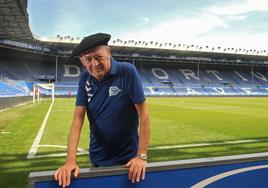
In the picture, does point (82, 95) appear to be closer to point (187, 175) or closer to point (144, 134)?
point (144, 134)

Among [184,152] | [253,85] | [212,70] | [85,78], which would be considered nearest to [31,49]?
[212,70]

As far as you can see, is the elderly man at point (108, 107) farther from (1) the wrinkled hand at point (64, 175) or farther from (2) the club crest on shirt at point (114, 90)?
(1) the wrinkled hand at point (64, 175)

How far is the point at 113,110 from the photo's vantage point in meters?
3.06

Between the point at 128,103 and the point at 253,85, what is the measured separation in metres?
79.1

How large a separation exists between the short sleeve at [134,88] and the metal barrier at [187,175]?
1.88 feet

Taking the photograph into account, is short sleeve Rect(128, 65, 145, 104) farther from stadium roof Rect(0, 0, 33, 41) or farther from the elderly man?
stadium roof Rect(0, 0, 33, 41)

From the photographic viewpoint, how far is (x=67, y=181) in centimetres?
239

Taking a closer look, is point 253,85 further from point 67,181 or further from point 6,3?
point 67,181

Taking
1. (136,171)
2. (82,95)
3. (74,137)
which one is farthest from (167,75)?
(136,171)

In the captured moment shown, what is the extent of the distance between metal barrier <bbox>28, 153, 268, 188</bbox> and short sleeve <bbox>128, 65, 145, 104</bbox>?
0.57 m

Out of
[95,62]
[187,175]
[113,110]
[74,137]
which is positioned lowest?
[187,175]

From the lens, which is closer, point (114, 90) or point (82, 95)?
point (114, 90)

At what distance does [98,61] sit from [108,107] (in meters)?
0.42

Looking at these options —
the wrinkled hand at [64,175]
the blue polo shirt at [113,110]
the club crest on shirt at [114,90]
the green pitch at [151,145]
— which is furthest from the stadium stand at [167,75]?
the wrinkled hand at [64,175]
